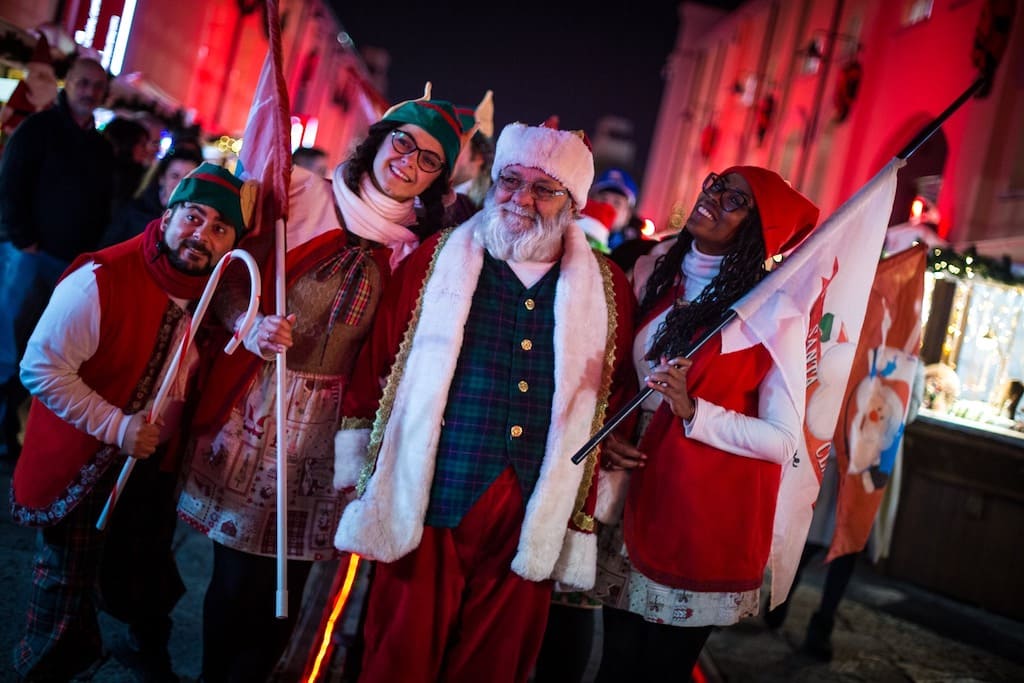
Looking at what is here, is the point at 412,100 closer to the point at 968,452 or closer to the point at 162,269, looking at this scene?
the point at 162,269

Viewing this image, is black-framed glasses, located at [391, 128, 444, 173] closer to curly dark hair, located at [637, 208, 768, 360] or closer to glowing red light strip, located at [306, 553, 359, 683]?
curly dark hair, located at [637, 208, 768, 360]

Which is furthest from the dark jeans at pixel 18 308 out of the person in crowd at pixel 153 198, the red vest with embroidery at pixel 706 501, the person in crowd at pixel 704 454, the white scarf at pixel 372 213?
the red vest with embroidery at pixel 706 501

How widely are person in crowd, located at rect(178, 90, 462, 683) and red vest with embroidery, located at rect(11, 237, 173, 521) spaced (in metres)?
0.29

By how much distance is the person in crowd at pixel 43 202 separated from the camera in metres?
4.61

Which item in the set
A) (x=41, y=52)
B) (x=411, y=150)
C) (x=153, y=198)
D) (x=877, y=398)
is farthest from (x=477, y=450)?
(x=41, y=52)

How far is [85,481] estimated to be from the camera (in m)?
2.61

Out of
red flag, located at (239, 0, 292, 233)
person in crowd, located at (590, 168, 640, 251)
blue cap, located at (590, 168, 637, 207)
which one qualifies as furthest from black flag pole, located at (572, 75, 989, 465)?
blue cap, located at (590, 168, 637, 207)

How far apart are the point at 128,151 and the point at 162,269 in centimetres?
357

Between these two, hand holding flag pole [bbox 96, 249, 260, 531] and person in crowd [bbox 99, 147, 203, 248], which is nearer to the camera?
hand holding flag pole [bbox 96, 249, 260, 531]

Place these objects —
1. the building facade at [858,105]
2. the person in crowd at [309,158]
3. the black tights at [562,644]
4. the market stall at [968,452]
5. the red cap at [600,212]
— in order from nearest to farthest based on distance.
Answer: the black tights at [562,644] → the red cap at [600,212] → the person in crowd at [309,158] → the market stall at [968,452] → the building facade at [858,105]

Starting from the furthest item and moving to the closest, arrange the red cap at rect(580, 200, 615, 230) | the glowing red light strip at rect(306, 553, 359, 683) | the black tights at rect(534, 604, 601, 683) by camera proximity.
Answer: the red cap at rect(580, 200, 615, 230) → the glowing red light strip at rect(306, 553, 359, 683) → the black tights at rect(534, 604, 601, 683)

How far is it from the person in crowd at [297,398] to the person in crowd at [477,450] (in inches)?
8.7

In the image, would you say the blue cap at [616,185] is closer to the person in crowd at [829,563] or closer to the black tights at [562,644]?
the person in crowd at [829,563]

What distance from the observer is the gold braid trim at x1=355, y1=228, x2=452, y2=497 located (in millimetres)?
2516
